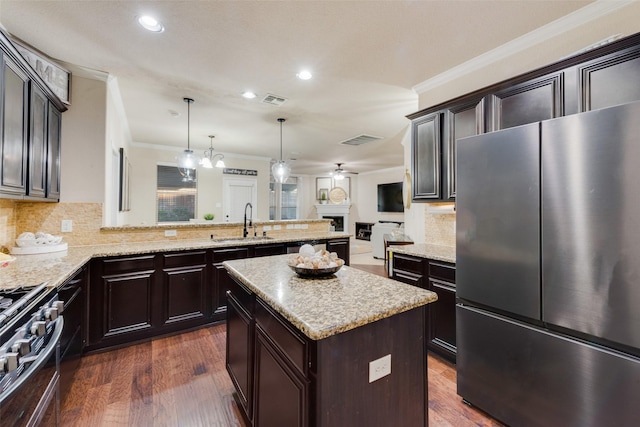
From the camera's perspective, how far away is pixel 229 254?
3.23 m

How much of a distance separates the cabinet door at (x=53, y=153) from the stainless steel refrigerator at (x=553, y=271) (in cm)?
346

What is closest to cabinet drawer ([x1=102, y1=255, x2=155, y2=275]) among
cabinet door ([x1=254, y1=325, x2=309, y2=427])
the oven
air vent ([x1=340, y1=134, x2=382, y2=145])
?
the oven

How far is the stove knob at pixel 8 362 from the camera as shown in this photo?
0.96 metres

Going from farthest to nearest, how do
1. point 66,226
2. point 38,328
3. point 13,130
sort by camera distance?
point 66,226 → point 13,130 → point 38,328

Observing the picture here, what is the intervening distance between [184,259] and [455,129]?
3.04m

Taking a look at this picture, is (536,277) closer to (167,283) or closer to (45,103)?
(167,283)

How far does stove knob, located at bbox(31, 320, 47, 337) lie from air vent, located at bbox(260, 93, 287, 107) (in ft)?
9.79

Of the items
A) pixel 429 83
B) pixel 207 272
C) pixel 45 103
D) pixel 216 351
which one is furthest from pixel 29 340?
pixel 429 83

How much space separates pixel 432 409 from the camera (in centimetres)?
190

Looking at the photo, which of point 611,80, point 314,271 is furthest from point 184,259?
point 611,80

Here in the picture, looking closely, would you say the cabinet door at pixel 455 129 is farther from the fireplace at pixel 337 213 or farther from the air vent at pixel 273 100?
the fireplace at pixel 337 213

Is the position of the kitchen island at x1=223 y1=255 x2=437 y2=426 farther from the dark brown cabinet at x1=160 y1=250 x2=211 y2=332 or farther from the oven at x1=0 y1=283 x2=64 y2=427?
the dark brown cabinet at x1=160 y1=250 x2=211 y2=332

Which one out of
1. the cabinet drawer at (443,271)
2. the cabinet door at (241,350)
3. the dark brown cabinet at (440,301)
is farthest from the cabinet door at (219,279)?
the cabinet drawer at (443,271)

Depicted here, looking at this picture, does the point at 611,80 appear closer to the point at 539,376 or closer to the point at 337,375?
the point at 539,376
